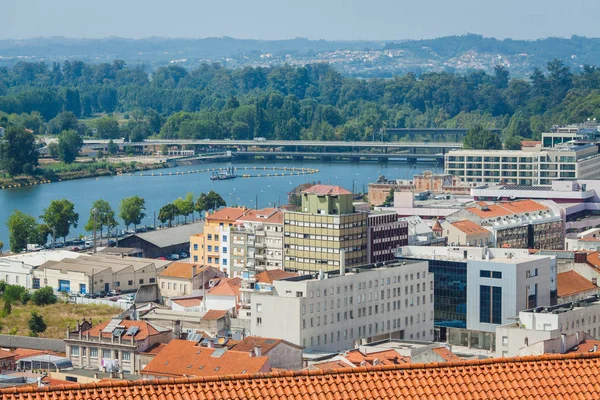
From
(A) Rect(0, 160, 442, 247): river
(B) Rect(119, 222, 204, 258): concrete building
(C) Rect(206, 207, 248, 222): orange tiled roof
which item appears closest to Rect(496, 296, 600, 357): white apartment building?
(C) Rect(206, 207, 248, 222): orange tiled roof

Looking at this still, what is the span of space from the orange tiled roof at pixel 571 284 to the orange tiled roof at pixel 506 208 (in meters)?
4.07

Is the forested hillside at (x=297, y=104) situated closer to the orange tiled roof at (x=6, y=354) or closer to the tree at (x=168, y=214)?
the tree at (x=168, y=214)

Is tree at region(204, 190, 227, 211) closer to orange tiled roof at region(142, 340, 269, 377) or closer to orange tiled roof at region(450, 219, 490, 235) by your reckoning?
orange tiled roof at region(450, 219, 490, 235)

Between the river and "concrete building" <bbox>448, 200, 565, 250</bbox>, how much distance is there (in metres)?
8.24

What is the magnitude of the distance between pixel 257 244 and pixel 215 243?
1.51 metres

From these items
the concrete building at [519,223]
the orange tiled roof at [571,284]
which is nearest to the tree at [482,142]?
the concrete building at [519,223]

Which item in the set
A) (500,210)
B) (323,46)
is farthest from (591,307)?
(323,46)

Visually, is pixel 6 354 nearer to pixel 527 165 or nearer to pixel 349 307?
pixel 349 307

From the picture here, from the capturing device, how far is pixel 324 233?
17.4m

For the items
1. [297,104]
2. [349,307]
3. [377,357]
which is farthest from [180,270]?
[297,104]

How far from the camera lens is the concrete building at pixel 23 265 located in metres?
19.4

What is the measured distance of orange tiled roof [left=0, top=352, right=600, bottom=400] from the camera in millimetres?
3953

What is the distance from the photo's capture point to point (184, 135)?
4997cm

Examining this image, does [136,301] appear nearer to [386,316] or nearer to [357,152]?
[386,316]
